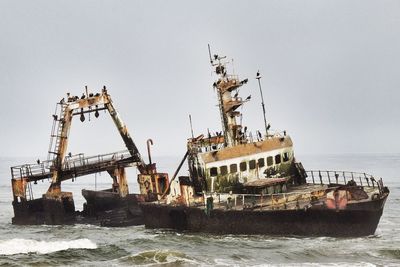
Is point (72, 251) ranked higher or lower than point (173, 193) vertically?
lower

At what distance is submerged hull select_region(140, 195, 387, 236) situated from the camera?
2352cm

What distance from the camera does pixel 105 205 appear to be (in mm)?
35375

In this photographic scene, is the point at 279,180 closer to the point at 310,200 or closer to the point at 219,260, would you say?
the point at 310,200

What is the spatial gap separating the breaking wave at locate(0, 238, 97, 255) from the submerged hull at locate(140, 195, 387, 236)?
5663mm

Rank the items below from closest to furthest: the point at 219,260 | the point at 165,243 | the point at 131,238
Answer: the point at 219,260 < the point at 165,243 < the point at 131,238

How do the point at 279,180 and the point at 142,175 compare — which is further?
the point at 142,175

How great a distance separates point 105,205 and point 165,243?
40.2ft

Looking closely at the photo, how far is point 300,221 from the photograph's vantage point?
2394 cm

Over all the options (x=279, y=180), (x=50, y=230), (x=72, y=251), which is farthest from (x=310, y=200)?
(x=50, y=230)

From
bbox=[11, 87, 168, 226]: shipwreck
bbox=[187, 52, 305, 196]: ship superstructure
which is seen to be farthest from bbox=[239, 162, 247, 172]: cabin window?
bbox=[11, 87, 168, 226]: shipwreck

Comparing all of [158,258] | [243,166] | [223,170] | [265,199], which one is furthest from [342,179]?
[158,258]

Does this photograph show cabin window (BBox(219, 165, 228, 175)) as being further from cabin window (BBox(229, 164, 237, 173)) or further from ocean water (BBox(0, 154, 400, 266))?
ocean water (BBox(0, 154, 400, 266))

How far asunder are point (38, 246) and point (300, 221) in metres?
11.6

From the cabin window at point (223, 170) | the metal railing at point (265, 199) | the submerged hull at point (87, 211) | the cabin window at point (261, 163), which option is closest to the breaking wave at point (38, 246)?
the metal railing at point (265, 199)
